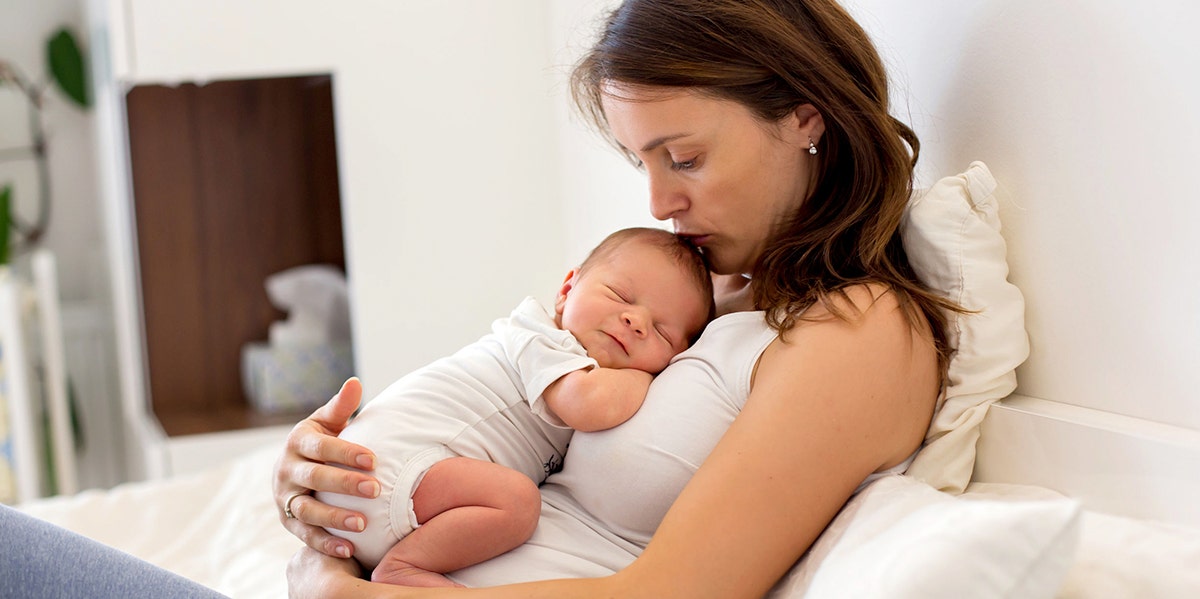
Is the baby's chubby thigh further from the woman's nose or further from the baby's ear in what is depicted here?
the woman's nose

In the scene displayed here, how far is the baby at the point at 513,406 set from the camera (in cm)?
109

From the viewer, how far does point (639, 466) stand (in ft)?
3.67

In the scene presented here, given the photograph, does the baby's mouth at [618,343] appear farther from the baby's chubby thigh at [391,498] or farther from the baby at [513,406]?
the baby's chubby thigh at [391,498]

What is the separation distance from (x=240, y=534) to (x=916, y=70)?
125 centimetres

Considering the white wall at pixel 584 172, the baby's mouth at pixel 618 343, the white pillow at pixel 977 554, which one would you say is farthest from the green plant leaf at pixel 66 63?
the white pillow at pixel 977 554

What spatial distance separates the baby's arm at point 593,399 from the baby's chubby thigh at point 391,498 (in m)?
0.12

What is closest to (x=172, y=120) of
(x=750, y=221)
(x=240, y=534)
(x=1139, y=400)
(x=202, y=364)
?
(x=202, y=364)

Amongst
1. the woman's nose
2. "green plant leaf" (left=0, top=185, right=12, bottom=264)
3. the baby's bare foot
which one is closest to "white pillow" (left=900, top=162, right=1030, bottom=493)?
the woman's nose

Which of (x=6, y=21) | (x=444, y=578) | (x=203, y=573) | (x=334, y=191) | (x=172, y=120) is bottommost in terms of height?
(x=203, y=573)

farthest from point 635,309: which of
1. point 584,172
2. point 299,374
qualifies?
point 299,374

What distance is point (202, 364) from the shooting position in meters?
3.19

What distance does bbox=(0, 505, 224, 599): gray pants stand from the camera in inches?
42.1

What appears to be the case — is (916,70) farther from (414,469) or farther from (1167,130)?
(414,469)

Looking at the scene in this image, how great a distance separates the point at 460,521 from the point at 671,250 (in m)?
0.39
